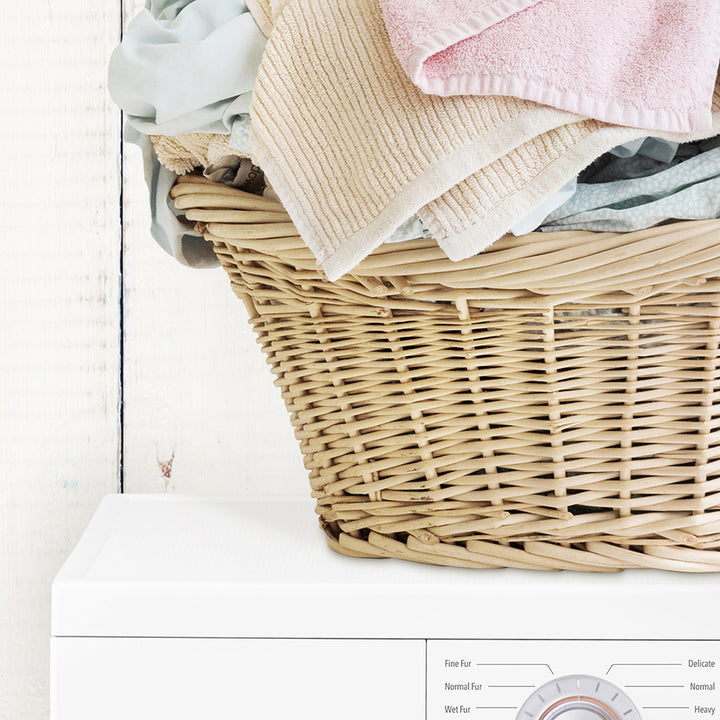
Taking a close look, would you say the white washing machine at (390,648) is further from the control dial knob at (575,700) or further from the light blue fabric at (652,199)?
the light blue fabric at (652,199)

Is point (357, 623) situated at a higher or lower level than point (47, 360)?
lower

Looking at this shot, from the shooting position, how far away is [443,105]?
0.47 metres

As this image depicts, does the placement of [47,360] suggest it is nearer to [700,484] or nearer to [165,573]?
[165,573]

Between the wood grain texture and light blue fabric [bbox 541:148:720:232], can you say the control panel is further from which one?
the wood grain texture

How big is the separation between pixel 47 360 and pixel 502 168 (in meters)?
0.65

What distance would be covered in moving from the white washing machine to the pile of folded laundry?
0.23 metres

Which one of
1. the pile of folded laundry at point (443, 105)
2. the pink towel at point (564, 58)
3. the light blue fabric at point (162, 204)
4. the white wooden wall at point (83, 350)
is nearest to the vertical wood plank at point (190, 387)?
the white wooden wall at point (83, 350)

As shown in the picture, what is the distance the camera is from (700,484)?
1.76ft

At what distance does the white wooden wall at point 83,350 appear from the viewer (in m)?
0.92

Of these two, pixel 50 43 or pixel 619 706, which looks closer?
pixel 619 706

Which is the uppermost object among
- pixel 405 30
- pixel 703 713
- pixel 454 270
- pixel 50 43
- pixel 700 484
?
pixel 50 43

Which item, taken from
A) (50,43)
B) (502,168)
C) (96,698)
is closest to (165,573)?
(96,698)

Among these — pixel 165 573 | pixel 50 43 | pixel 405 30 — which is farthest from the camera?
pixel 50 43

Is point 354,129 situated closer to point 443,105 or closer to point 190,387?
point 443,105
